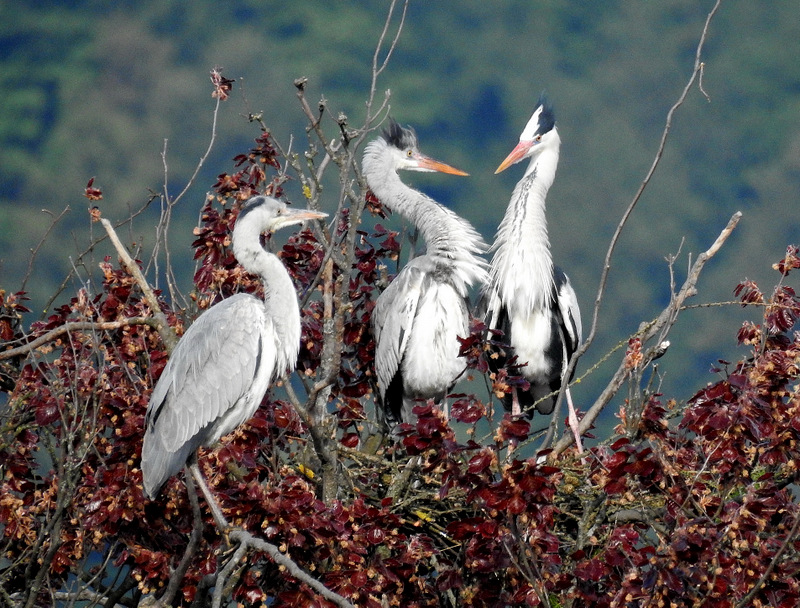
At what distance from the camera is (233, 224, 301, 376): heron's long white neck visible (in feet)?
12.3

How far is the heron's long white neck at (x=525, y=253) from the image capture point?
467 centimetres

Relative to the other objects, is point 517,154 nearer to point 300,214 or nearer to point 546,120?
point 546,120

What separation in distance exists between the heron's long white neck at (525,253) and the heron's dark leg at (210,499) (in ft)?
5.79

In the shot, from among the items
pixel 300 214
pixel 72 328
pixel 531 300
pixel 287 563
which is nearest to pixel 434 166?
pixel 531 300

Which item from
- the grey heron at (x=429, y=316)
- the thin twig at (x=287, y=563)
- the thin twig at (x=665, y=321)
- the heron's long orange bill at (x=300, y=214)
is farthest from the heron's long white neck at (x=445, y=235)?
the thin twig at (x=287, y=563)

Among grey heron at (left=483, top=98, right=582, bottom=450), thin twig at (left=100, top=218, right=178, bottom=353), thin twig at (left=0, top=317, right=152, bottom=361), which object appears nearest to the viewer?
thin twig at (left=0, top=317, right=152, bottom=361)

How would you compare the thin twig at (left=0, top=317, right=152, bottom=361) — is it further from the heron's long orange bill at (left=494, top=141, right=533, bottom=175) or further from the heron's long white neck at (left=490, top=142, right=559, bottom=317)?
the heron's long orange bill at (left=494, top=141, right=533, bottom=175)

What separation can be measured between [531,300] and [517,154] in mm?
832

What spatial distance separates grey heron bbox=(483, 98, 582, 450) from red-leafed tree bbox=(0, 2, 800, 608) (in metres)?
0.79

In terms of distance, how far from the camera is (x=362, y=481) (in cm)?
412

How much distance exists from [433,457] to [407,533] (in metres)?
0.83

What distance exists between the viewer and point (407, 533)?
3738 mm

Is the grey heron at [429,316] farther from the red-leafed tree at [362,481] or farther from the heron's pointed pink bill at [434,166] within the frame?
the heron's pointed pink bill at [434,166]

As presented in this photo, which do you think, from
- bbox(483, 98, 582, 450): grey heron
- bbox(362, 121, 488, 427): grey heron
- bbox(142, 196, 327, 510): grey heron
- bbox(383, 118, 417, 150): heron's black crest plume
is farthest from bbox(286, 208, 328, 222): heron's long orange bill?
bbox(383, 118, 417, 150): heron's black crest plume
